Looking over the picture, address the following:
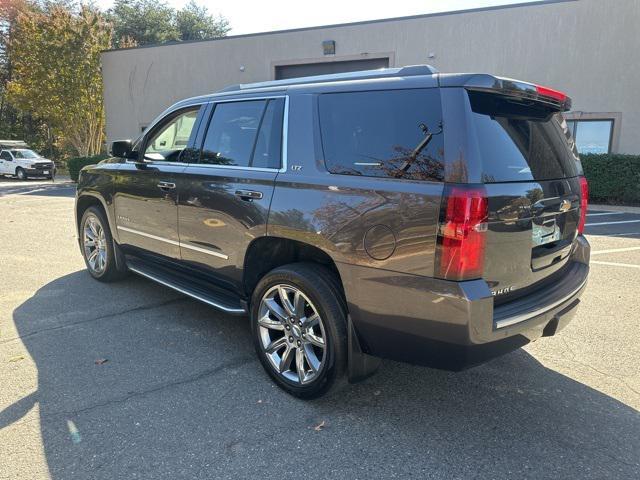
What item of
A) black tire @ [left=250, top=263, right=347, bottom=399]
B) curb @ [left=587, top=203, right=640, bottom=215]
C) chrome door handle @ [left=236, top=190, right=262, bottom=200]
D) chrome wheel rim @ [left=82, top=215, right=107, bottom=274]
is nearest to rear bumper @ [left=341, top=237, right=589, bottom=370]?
black tire @ [left=250, top=263, right=347, bottom=399]

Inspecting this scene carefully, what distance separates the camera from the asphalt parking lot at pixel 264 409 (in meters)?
2.51

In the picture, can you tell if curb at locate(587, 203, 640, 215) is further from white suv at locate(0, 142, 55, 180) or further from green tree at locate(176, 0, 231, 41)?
green tree at locate(176, 0, 231, 41)

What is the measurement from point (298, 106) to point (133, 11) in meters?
43.5

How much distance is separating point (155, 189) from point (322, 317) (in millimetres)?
2268

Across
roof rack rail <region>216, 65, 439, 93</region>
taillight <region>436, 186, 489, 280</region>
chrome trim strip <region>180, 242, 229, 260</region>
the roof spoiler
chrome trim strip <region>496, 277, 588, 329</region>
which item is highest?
roof rack rail <region>216, 65, 439, 93</region>

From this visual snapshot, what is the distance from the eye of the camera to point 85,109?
84.8ft

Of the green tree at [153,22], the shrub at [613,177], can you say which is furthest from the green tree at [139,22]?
the shrub at [613,177]

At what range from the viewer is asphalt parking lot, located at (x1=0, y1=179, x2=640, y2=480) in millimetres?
2514

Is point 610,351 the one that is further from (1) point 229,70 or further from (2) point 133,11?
(2) point 133,11

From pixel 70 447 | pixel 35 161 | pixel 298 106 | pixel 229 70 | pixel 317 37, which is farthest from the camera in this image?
pixel 35 161

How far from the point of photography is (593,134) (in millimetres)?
14531

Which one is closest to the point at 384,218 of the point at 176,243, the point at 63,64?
the point at 176,243

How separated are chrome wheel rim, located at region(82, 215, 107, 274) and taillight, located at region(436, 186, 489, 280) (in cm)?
420

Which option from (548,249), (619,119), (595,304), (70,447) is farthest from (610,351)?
(619,119)
